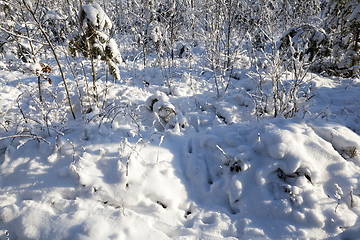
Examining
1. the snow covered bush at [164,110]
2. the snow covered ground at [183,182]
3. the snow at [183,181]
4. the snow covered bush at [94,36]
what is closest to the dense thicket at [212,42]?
the snow covered bush at [94,36]

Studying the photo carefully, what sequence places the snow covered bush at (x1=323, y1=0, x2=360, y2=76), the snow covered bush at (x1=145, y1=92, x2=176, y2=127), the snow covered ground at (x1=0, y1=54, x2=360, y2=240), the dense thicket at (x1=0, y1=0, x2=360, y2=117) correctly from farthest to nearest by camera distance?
the snow covered bush at (x1=323, y1=0, x2=360, y2=76)
the snow covered bush at (x1=145, y1=92, x2=176, y2=127)
the dense thicket at (x1=0, y1=0, x2=360, y2=117)
the snow covered ground at (x1=0, y1=54, x2=360, y2=240)

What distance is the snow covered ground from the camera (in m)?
1.49

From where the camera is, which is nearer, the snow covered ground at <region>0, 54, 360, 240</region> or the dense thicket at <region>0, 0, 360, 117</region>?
the snow covered ground at <region>0, 54, 360, 240</region>

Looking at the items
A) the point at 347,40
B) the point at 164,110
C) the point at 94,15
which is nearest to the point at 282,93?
the point at 164,110

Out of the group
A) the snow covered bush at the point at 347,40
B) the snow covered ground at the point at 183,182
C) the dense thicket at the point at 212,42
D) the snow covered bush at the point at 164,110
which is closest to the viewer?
the snow covered ground at the point at 183,182

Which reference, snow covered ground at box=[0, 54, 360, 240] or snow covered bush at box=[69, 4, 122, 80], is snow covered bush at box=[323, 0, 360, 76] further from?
snow covered bush at box=[69, 4, 122, 80]

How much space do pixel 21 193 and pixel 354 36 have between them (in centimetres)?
625

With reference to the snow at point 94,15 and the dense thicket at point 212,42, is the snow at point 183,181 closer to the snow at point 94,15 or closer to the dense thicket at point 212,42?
the snow at point 94,15

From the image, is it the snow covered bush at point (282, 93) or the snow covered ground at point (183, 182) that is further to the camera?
the snow covered bush at point (282, 93)

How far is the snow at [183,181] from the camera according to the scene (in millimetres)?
1494

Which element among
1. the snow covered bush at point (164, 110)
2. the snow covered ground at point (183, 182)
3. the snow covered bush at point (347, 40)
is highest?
the snow covered bush at point (347, 40)

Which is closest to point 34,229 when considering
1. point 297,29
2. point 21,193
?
point 21,193

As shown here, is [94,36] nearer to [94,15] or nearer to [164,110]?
[94,15]

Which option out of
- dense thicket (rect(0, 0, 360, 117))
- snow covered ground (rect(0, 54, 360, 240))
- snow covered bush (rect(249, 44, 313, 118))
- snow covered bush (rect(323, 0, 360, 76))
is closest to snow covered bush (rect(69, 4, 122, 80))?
dense thicket (rect(0, 0, 360, 117))
